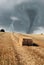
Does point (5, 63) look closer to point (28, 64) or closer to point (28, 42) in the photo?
point (28, 64)

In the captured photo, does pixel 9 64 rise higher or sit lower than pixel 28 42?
lower

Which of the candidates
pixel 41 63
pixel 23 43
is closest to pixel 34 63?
pixel 41 63

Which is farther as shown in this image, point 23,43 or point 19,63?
point 23,43

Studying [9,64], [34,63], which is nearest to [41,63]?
[34,63]

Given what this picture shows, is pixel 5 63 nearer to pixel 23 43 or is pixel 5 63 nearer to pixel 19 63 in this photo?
pixel 19 63

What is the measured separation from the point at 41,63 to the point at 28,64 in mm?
1512

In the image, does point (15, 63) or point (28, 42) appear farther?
point (28, 42)

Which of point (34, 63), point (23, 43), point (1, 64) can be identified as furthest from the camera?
point (23, 43)

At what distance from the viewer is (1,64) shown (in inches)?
547

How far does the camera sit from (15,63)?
47.4 feet

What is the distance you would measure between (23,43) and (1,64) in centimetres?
1699

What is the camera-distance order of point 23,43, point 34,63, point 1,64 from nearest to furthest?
point 1,64
point 34,63
point 23,43

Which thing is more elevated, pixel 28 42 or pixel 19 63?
pixel 28 42

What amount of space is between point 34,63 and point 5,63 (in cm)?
276
